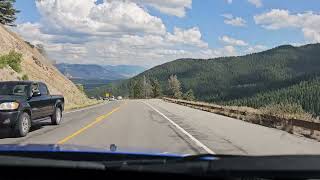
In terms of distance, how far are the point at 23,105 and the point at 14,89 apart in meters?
1.55

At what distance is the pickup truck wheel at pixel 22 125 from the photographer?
16.8 meters

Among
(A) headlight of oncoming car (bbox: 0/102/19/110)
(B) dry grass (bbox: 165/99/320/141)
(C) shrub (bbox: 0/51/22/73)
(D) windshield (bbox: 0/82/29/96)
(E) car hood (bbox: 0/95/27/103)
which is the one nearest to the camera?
(A) headlight of oncoming car (bbox: 0/102/19/110)

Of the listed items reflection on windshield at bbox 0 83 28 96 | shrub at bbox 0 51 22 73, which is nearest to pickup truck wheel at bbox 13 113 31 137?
reflection on windshield at bbox 0 83 28 96

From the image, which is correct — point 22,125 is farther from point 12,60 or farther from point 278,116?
point 12,60

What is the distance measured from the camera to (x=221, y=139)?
17.9 metres

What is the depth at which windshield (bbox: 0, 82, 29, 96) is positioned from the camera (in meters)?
18.4

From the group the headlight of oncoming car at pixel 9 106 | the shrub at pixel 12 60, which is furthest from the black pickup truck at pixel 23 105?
the shrub at pixel 12 60

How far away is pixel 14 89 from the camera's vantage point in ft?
61.0

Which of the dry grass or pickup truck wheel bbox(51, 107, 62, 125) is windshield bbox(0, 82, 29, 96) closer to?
pickup truck wheel bbox(51, 107, 62, 125)

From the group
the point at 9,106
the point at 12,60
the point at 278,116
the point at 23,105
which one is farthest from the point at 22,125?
the point at 12,60

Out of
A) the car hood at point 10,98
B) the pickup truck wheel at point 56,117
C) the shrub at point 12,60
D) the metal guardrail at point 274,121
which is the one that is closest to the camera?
the car hood at point 10,98

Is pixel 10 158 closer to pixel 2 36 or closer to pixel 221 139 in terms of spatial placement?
pixel 221 139

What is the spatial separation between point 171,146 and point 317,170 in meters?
11.2

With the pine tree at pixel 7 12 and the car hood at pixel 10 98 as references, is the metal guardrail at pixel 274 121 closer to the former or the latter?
the car hood at pixel 10 98
